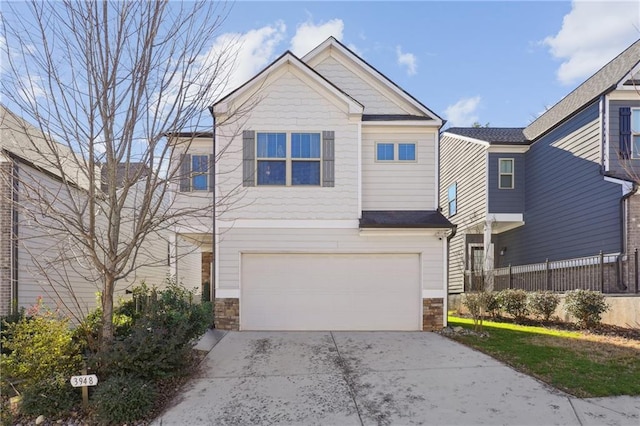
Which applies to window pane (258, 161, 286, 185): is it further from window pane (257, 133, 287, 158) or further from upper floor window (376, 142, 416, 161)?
upper floor window (376, 142, 416, 161)

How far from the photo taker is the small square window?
11.9 m

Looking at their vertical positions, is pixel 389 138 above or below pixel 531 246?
above

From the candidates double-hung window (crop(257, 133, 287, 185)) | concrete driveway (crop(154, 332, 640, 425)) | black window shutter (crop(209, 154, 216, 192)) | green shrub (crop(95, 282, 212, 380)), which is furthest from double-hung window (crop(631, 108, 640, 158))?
green shrub (crop(95, 282, 212, 380))

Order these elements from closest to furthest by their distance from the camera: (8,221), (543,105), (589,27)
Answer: (589,27), (8,221), (543,105)

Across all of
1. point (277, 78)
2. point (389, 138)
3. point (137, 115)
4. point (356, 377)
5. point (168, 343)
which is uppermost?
point (277, 78)

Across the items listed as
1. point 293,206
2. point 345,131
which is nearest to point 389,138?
point 345,131

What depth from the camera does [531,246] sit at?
655 inches

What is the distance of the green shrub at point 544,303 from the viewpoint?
11648 millimetres

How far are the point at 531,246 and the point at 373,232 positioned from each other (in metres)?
8.84

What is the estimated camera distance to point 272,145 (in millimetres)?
11227

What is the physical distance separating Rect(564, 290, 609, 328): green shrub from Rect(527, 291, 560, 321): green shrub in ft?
3.31

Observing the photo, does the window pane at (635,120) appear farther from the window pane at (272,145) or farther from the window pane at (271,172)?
the window pane at (271,172)

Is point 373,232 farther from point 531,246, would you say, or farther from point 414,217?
point 531,246

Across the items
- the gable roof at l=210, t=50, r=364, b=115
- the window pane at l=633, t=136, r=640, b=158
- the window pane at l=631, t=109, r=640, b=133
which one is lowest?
the window pane at l=633, t=136, r=640, b=158
